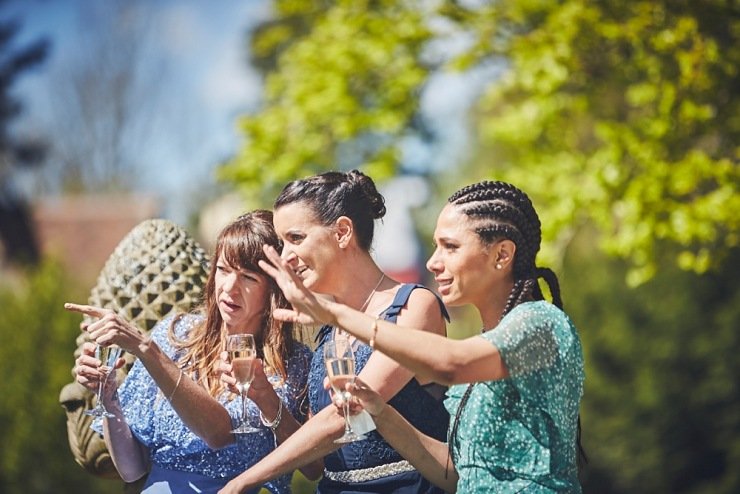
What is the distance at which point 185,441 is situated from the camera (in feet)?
11.5

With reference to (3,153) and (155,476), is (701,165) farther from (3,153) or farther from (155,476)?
(3,153)

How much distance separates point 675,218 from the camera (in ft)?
20.5

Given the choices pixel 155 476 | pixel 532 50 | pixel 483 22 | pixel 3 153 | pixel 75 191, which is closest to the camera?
pixel 155 476

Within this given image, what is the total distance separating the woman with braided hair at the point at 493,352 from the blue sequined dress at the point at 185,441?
64cm

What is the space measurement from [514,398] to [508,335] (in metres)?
0.23

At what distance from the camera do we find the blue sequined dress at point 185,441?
352 centimetres

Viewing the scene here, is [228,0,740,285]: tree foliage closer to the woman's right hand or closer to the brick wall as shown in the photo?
the woman's right hand

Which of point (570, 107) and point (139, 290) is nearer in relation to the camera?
point (139, 290)

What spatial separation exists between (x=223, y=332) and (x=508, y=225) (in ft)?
3.92

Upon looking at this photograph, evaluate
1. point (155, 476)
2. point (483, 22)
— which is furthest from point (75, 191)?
point (155, 476)

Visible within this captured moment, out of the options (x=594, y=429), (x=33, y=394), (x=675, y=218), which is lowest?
(x=594, y=429)

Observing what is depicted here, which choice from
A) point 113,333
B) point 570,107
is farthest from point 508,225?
point 570,107

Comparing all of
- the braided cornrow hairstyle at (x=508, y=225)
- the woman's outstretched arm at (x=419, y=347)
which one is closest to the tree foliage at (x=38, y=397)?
the braided cornrow hairstyle at (x=508, y=225)

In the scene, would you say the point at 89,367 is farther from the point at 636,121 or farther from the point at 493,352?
the point at 636,121
